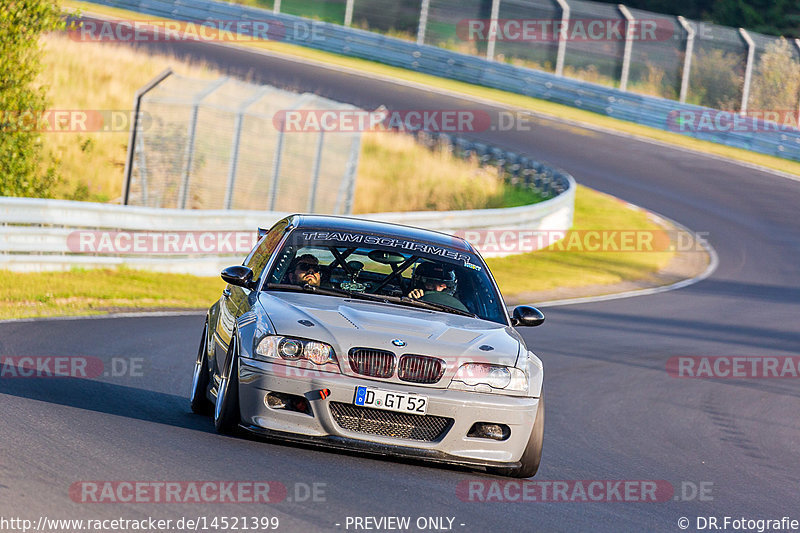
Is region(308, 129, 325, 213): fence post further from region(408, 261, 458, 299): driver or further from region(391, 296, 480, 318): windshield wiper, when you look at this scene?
→ region(391, 296, 480, 318): windshield wiper

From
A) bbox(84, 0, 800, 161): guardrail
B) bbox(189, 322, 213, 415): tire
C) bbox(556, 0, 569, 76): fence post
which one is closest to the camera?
bbox(189, 322, 213, 415): tire

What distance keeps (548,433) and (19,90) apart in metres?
11.7

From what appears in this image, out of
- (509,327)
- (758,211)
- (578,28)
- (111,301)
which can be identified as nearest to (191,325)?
(111,301)

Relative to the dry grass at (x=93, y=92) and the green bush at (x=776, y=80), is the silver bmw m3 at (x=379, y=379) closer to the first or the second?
the dry grass at (x=93, y=92)

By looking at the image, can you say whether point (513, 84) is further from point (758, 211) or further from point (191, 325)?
point (191, 325)

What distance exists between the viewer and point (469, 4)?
134ft

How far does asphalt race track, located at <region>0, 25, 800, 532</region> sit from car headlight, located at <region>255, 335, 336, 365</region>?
60cm

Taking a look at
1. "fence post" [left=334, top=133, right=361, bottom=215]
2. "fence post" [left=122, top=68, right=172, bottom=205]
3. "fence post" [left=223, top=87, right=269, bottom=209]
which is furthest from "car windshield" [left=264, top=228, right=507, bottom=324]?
"fence post" [left=334, top=133, right=361, bottom=215]

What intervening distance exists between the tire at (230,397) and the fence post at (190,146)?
44.0 feet

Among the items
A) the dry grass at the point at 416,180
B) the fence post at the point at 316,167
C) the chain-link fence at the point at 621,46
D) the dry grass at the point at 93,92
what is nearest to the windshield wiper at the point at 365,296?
the dry grass at the point at 93,92

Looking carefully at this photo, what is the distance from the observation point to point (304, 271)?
798cm

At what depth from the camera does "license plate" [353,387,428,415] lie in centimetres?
677

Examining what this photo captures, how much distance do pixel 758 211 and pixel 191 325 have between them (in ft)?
67.6

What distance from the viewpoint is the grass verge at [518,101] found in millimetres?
36625
